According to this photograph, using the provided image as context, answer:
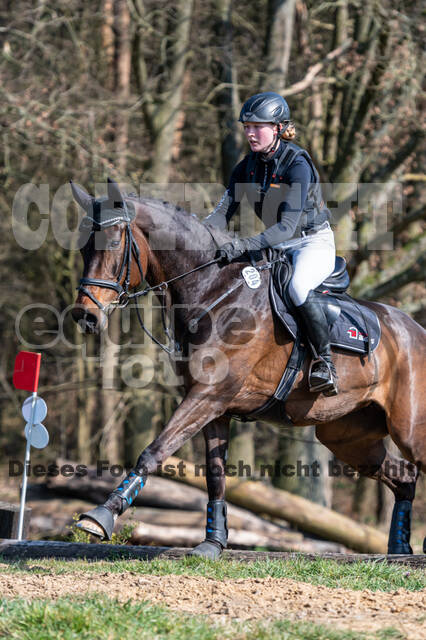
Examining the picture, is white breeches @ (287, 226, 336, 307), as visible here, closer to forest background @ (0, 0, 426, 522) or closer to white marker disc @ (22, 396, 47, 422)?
white marker disc @ (22, 396, 47, 422)

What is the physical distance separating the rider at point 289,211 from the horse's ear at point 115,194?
0.78 m

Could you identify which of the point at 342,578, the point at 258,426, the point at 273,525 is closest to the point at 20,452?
the point at 258,426

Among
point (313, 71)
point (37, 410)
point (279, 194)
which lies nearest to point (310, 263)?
point (279, 194)

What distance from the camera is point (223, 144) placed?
11.8m

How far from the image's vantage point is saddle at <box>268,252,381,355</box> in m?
5.38

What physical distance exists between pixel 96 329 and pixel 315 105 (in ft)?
30.0

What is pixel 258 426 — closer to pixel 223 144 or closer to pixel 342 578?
pixel 223 144

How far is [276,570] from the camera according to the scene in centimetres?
495

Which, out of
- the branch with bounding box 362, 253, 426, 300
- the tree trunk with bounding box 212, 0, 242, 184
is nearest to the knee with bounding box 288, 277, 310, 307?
the branch with bounding box 362, 253, 426, 300

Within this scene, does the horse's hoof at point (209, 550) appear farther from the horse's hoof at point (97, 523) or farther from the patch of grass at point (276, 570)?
the horse's hoof at point (97, 523)

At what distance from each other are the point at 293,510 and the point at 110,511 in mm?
5890

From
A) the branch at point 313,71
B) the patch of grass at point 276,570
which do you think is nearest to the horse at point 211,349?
the patch of grass at point 276,570

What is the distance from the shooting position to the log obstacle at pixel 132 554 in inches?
212

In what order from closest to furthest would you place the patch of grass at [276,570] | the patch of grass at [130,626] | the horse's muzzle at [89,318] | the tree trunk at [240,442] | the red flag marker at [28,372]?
the patch of grass at [130,626] → the patch of grass at [276,570] → the horse's muzzle at [89,318] → the red flag marker at [28,372] → the tree trunk at [240,442]
